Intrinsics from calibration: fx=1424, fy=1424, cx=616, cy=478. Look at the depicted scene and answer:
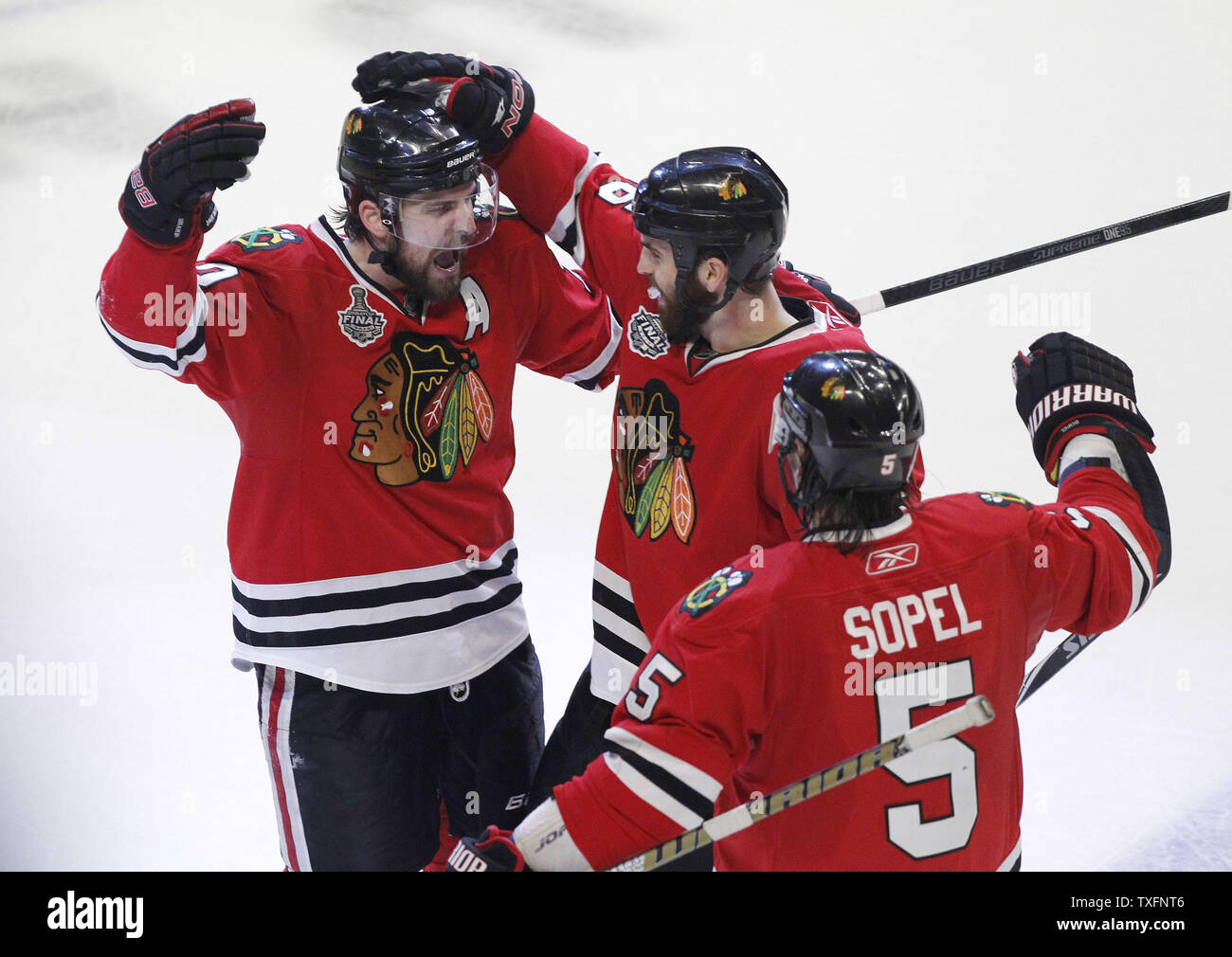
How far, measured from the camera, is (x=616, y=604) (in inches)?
104

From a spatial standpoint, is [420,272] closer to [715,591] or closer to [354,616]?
[354,616]

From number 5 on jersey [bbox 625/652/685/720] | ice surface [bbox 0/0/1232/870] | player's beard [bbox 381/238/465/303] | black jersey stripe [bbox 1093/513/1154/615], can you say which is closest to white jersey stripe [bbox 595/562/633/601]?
ice surface [bbox 0/0/1232/870]

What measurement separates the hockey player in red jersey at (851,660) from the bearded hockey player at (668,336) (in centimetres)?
33

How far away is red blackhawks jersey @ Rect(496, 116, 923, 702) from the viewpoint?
2.30 m

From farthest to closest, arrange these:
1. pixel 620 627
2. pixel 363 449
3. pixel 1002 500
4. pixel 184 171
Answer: pixel 620 627, pixel 363 449, pixel 184 171, pixel 1002 500

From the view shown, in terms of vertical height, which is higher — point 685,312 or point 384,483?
point 685,312

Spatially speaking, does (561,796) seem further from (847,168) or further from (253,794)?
(847,168)

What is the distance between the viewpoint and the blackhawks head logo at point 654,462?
2373 mm

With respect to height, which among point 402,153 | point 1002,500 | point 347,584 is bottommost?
point 347,584

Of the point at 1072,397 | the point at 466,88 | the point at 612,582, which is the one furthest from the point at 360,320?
the point at 1072,397

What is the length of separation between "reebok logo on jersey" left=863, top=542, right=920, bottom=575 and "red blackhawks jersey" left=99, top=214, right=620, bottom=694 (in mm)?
A: 969

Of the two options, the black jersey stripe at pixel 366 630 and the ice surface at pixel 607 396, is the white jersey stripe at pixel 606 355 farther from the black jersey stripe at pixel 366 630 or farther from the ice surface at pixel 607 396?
the ice surface at pixel 607 396

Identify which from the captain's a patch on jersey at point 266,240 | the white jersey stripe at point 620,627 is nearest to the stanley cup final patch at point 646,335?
the white jersey stripe at point 620,627

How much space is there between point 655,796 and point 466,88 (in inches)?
54.2
